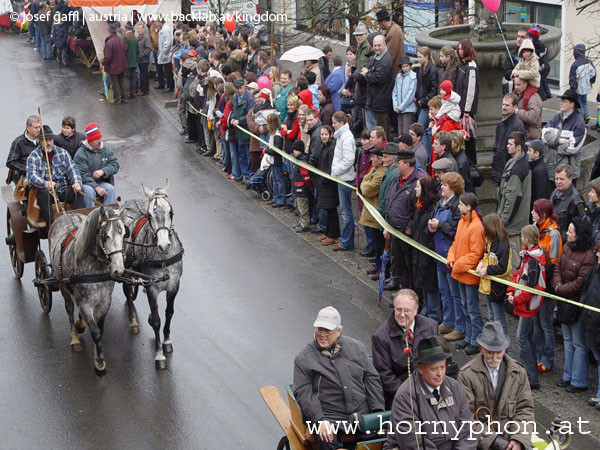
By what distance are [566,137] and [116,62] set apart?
16.7 meters

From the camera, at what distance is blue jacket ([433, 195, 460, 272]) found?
11.1 metres

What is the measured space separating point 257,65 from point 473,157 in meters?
8.45

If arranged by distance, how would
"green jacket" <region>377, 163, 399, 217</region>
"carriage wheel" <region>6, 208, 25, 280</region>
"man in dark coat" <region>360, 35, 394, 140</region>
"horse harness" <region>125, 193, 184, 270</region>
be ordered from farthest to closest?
"man in dark coat" <region>360, 35, 394, 140</region>, "carriage wheel" <region>6, 208, 25, 280</region>, "green jacket" <region>377, 163, 399, 217</region>, "horse harness" <region>125, 193, 184, 270</region>

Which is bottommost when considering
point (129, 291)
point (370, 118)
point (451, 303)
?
point (451, 303)

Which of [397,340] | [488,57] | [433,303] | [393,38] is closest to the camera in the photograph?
[397,340]

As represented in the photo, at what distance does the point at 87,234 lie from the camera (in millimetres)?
10383

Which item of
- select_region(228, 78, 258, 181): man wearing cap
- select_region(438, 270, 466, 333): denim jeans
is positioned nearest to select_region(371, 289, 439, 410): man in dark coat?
select_region(438, 270, 466, 333): denim jeans

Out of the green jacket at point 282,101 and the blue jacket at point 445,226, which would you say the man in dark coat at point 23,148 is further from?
the blue jacket at point 445,226

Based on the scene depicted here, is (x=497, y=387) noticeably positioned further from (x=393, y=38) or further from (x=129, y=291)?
(x=393, y=38)

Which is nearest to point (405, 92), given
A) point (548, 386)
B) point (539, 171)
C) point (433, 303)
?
point (539, 171)

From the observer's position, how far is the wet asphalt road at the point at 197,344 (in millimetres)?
9633

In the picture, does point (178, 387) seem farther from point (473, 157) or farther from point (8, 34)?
point (8, 34)

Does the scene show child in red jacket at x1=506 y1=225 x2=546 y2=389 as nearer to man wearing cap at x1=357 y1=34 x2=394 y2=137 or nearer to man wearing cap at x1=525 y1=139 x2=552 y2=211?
man wearing cap at x1=525 y1=139 x2=552 y2=211

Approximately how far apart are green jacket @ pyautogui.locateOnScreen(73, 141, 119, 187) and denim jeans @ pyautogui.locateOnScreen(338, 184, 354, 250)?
3481 millimetres
